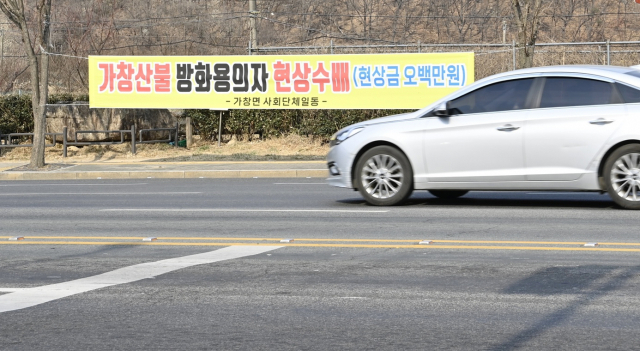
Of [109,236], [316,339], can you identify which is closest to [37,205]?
[109,236]

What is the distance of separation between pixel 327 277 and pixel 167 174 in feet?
40.6

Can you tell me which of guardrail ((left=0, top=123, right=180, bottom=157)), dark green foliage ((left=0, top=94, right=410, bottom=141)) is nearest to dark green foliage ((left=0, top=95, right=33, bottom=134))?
dark green foliage ((left=0, top=94, right=410, bottom=141))

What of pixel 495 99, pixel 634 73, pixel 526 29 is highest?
pixel 526 29

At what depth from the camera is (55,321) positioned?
19.1 feet

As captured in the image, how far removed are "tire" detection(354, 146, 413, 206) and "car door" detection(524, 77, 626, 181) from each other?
1.53 meters

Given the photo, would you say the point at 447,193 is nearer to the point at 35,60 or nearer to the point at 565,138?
the point at 565,138

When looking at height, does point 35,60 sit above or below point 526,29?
below

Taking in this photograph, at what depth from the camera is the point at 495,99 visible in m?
11.2

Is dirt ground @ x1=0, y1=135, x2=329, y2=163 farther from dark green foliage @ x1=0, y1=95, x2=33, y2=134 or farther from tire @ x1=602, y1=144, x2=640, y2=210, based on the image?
tire @ x1=602, y1=144, x2=640, y2=210

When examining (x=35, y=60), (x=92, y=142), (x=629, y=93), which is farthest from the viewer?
(x=92, y=142)

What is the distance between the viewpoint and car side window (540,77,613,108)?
35.5ft

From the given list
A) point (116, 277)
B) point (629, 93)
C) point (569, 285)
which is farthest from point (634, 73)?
point (116, 277)

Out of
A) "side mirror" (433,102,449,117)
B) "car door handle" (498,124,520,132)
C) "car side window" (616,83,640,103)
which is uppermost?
"car side window" (616,83,640,103)

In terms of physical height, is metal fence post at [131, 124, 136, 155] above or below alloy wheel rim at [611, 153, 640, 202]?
above
